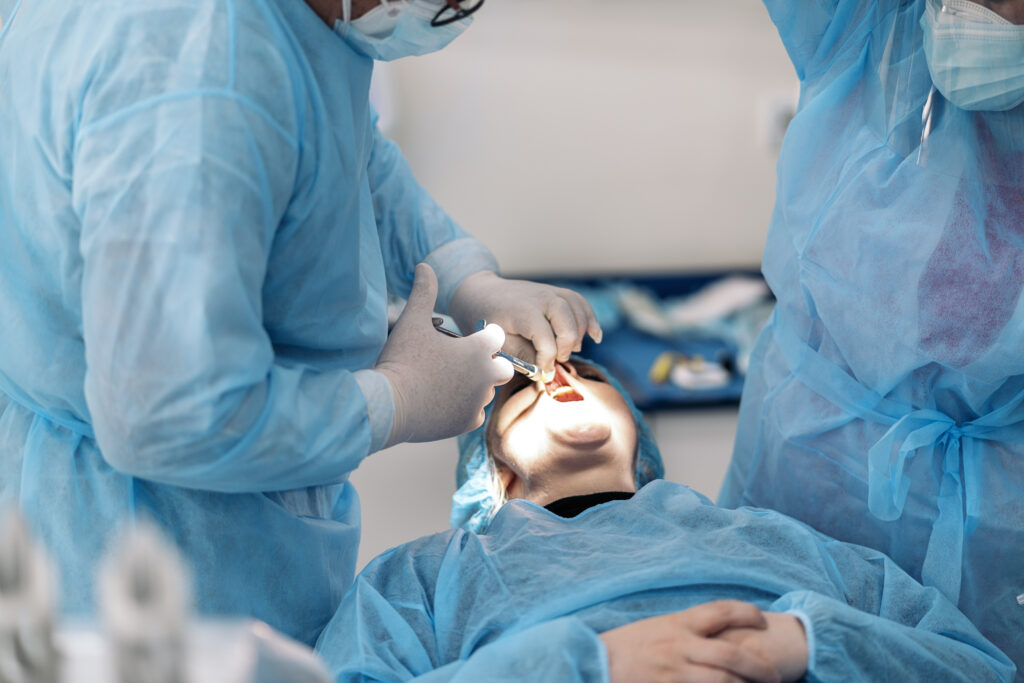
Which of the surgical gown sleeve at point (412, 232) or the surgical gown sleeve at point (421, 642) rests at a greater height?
the surgical gown sleeve at point (412, 232)

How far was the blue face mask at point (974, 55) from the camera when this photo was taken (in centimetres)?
113

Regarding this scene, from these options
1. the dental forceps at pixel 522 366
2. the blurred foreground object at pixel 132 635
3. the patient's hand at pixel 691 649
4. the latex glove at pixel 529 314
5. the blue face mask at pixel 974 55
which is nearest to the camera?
the blurred foreground object at pixel 132 635

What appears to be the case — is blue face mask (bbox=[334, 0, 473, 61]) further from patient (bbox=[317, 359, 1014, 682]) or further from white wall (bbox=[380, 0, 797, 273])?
white wall (bbox=[380, 0, 797, 273])

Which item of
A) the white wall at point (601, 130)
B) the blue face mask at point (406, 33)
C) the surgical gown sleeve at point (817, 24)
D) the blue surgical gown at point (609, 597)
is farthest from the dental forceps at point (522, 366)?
the white wall at point (601, 130)

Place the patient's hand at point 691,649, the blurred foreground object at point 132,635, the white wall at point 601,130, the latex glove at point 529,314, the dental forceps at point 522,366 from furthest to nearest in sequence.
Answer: the white wall at point 601,130, the latex glove at point 529,314, the dental forceps at point 522,366, the patient's hand at point 691,649, the blurred foreground object at point 132,635

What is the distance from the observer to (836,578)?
1.21m

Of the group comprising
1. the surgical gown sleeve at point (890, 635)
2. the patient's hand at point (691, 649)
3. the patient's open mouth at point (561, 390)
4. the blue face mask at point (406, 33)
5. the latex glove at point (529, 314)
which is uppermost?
the blue face mask at point (406, 33)

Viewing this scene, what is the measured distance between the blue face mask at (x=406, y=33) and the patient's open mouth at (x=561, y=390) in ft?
2.29

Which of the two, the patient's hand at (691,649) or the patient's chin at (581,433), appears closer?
the patient's hand at (691,649)

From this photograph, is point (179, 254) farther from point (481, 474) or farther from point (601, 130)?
point (601, 130)

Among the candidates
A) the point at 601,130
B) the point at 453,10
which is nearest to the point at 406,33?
the point at 453,10

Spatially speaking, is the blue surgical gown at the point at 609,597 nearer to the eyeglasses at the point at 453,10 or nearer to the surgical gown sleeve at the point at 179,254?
the surgical gown sleeve at the point at 179,254

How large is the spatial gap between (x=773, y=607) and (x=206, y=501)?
754mm

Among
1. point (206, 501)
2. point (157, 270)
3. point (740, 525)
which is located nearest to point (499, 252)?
point (740, 525)
